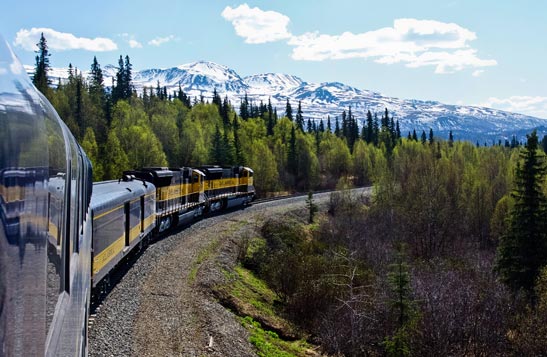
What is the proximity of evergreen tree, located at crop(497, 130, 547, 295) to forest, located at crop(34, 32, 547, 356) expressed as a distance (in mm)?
68

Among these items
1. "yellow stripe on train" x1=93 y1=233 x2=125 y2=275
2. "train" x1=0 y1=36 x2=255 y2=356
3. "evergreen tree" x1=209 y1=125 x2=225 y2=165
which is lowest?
"yellow stripe on train" x1=93 y1=233 x2=125 y2=275

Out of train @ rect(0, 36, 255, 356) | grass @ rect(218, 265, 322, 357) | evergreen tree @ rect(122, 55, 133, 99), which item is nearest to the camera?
train @ rect(0, 36, 255, 356)

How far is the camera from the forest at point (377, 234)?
19.3 metres

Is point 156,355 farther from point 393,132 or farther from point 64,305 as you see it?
point 393,132

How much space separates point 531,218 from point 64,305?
31.6m

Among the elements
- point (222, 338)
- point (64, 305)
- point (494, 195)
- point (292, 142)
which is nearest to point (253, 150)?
point (292, 142)

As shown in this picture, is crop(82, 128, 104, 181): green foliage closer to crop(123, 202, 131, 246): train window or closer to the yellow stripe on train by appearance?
crop(123, 202, 131, 246): train window

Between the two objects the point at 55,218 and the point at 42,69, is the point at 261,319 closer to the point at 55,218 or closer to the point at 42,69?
the point at 55,218

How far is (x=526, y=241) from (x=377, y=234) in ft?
48.9

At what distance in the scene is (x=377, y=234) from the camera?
1761 inches

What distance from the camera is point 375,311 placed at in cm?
2050

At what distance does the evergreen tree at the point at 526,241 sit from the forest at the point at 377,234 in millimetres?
68

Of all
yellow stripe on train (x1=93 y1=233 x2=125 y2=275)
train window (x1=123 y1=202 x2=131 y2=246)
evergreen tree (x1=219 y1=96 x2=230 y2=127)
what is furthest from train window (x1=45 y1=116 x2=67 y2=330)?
evergreen tree (x1=219 y1=96 x2=230 y2=127)

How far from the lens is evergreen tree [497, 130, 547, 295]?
30.7 m
